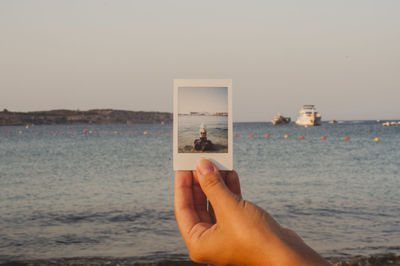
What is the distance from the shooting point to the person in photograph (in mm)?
2307

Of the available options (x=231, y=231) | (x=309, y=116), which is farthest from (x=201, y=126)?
(x=309, y=116)

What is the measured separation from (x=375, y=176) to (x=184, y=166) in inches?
959

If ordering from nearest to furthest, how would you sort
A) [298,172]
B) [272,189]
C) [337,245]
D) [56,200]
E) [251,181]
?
[337,245], [56,200], [272,189], [251,181], [298,172]

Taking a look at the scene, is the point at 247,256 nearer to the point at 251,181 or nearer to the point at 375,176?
the point at 251,181

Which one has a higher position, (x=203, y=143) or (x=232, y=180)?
(x=203, y=143)

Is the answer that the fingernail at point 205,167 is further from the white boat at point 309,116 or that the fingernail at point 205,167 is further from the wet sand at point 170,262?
the white boat at point 309,116


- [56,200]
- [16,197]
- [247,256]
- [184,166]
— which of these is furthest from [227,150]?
[16,197]

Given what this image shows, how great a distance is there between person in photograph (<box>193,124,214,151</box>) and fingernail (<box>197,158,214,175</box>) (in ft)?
0.37

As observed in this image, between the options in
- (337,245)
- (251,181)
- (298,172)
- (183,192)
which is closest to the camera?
(183,192)

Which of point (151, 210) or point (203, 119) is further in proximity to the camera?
point (151, 210)

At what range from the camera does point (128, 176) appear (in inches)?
1016

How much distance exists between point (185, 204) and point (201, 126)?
429 mm

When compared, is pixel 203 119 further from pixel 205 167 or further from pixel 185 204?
pixel 185 204

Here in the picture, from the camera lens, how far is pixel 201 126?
2348mm
